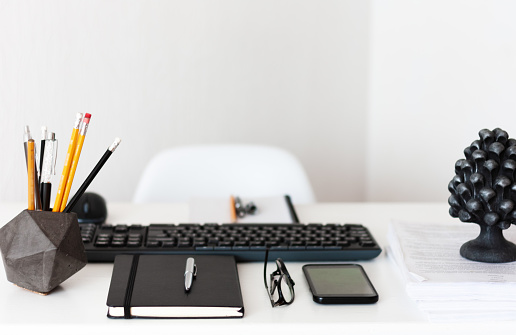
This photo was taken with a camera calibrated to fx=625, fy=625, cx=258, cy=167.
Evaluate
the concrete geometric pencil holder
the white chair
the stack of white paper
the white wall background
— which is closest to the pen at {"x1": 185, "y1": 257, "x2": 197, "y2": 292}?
the concrete geometric pencil holder

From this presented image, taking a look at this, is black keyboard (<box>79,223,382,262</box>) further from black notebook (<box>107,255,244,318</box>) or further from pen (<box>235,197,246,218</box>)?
pen (<box>235,197,246,218</box>)

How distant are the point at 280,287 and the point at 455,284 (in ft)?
0.73

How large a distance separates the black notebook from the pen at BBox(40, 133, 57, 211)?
0.14m

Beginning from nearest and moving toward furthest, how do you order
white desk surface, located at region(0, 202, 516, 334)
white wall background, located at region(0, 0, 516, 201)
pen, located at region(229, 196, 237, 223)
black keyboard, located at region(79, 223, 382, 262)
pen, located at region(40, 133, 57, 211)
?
white desk surface, located at region(0, 202, 516, 334), pen, located at region(40, 133, 57, 211), black keyboard, located at region(79, 223, 382, 262), pen, located at region(229, 196, 237, 223), white wall background, located at region(0, 0, 516, 201)

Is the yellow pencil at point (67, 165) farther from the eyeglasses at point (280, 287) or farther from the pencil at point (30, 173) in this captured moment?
the eyeglasses at point (280, 287)

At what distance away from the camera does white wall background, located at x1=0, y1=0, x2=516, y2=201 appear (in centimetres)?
156

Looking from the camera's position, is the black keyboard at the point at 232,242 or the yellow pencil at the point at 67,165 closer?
the yellow pencil at the point at 67,165

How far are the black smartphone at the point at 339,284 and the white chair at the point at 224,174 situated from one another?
0.70 meters

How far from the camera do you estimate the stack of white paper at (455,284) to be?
779 millimetres

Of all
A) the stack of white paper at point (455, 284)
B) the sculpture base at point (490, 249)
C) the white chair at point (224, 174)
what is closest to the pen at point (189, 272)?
the stack of white paper at point (455, 284)

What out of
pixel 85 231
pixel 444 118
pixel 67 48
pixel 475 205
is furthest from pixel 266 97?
pixel 475 205

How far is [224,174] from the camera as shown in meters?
1.68

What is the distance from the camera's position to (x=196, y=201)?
4.44 feet

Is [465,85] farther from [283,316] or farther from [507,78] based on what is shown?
[283,316]
